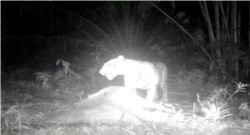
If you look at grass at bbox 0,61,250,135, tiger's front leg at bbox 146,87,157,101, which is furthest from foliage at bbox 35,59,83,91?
tiger's front leg at bbox 146,87,157,101

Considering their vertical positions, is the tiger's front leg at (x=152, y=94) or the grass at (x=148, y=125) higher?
the tiger's front leg at (x=152, y=94)

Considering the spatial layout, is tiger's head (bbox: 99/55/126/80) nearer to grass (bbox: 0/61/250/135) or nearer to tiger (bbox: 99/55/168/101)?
tiger (bbox: 99/55/168/101)

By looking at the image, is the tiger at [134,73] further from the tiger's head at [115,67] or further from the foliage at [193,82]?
the foliage at [193,82]

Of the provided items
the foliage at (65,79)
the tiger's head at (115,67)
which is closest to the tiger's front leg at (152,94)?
the tiger's head at (115,67)

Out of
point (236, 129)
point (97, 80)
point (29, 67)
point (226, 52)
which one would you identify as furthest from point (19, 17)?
point (236, 129)

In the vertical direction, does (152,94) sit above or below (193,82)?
below

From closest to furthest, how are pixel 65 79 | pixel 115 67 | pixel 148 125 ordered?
pixel 148 125 < pixel 115 67 < pixel 65 79

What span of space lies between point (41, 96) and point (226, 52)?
362cm

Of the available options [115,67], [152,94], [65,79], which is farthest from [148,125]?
[65,79]

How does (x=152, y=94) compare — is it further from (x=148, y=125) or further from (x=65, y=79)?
(x=65, y=79)

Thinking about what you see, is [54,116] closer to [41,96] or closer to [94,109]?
[94,109]

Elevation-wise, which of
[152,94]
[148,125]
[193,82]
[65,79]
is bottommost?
[148,125]

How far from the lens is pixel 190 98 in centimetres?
402

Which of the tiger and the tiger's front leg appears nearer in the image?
the tiger
